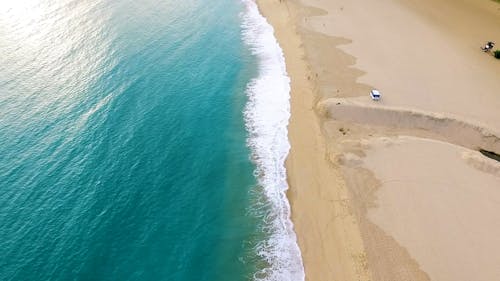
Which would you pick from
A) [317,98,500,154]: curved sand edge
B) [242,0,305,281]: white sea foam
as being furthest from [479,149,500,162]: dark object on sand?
[242,0,305,281]: white sea foam

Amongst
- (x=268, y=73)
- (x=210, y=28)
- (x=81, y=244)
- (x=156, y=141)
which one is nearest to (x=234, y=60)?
(x=268, y=73)

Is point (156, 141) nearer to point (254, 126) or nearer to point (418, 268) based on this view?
point (254, 126)

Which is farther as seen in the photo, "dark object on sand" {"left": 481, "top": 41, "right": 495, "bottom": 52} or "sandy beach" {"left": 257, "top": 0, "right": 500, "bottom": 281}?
"dark object on sand" {"left": 481, "top": 41, "right": 495, "bottom": 52}

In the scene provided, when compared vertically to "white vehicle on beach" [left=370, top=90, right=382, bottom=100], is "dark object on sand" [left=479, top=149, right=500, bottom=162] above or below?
below

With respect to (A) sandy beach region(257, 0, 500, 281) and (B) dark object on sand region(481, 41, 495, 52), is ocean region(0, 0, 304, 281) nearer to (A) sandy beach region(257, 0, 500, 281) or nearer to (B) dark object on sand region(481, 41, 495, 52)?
(A) sandy beach region(257, 0, 500, 281)

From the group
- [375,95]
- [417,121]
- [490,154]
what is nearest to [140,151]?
[375,95]

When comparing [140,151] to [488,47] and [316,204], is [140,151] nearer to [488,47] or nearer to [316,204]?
[316,204]

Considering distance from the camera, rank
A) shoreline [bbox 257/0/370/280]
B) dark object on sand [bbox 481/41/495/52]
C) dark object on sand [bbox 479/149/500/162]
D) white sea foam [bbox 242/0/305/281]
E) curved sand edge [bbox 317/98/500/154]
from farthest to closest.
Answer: dark object on sand [bbox 481/41/495/52] < curved sand edge [bbox 317/98/500/154] < dark object on sand [bbox 479/149/500/162] < white sea foam [bbox 242/0/305/281] < shoreline [bbox 257/0/370/280]
